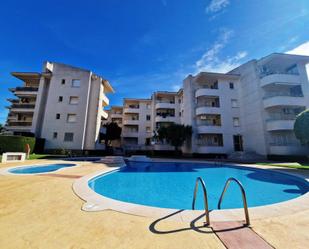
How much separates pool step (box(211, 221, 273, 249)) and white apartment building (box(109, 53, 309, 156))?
21.1 metres

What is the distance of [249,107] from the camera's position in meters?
23.3

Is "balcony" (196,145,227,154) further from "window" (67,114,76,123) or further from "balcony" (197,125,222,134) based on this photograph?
"window" (67,114,76,123)

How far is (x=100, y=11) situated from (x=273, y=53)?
78.2ft

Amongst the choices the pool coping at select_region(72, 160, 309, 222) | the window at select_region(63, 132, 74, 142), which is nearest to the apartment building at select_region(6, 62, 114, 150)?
the window at select_region(63, 132, 74, 142)

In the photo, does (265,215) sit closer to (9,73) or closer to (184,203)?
(184,203)

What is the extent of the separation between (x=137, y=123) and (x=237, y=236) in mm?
34292

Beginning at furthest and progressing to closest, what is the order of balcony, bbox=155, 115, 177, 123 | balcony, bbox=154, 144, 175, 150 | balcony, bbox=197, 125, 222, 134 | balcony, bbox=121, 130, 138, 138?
1. balcony, bbox=121, 130, 138, 138
2. balcony, bbox=155, 115, 177, 123
3. balcony, bbox=154, 144, 175, 150
4. balcony, bbox=197, 125, 222, 134

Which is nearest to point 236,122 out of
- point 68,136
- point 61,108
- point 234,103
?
point 234,103

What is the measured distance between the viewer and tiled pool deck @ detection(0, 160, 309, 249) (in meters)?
2.51

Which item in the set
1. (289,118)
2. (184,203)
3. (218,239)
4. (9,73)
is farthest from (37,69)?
(289,118)

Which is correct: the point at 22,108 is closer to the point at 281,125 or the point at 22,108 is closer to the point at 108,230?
the point at 108,230

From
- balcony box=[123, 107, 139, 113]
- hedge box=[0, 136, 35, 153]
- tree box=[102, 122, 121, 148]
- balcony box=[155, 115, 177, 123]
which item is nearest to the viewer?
hedge box=[0, 136, 35, 153]

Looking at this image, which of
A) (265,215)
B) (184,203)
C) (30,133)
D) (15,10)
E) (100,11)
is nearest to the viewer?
(265,215)

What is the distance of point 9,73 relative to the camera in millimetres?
26469
